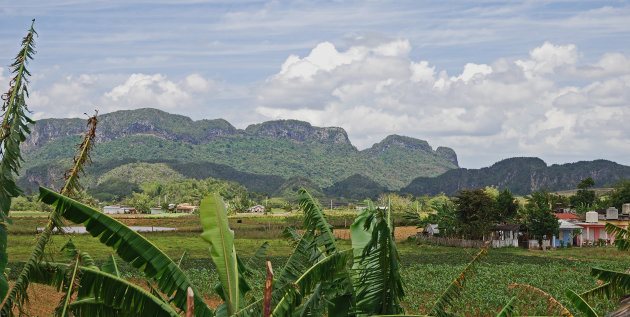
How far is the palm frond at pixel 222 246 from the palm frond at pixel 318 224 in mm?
2142

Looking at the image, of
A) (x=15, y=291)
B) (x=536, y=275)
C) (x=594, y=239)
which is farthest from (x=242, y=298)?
(x=594, y=239)

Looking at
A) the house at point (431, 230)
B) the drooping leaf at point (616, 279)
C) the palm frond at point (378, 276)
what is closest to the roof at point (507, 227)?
the house at point (431, 230)

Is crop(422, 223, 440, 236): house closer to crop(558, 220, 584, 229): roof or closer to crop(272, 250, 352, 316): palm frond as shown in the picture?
crop(558, 220, 584, 229): roof

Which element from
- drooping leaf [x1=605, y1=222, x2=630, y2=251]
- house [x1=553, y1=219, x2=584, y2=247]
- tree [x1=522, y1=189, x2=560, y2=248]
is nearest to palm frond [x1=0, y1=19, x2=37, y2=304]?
drooping leaf [x1=605, y1=222, x2=630, y2=251]

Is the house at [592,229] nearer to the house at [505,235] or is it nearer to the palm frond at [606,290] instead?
the house at [505,235]

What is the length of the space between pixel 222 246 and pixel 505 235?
170 ft

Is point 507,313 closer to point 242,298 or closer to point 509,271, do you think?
point 242,298

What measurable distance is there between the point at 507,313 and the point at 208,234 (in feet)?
13.1

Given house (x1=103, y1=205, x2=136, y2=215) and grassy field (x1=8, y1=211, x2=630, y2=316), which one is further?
house (x1=103, y1=205, x2=136, y2=215)

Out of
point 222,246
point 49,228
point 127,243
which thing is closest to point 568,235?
point 222,246

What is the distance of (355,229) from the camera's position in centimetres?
834

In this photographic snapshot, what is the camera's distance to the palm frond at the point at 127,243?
5.80 meters

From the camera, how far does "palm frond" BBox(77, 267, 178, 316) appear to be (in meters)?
5.98

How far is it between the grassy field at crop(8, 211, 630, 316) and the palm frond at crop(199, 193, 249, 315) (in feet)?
11.0
